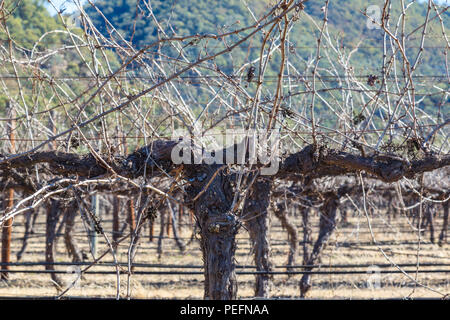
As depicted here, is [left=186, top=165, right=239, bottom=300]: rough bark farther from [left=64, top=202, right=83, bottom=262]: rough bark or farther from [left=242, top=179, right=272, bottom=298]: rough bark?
[left=64, top=202, right=83, bottom=262]: rough bark

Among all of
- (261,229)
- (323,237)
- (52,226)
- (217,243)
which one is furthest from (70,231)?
(217,243)

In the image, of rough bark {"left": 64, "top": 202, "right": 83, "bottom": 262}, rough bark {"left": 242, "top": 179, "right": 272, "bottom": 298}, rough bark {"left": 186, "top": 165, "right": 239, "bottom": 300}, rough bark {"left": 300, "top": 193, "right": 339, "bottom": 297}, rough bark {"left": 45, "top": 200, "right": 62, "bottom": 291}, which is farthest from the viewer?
rough bark {"left": 64, "top": 202, "right": 83, "bottom": 262}

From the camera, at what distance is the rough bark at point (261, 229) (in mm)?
6281

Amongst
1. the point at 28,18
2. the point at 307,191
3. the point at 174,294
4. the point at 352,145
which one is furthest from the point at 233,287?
the point at 28,18

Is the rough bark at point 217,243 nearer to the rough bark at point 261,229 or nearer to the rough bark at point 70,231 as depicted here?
the rough bark at point 261,229

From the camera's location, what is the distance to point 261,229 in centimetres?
666

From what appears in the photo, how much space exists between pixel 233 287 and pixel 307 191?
16.2 feet

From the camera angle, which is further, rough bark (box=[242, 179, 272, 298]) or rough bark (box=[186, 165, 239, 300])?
rough bark (box=[242, 179, 272, 298])

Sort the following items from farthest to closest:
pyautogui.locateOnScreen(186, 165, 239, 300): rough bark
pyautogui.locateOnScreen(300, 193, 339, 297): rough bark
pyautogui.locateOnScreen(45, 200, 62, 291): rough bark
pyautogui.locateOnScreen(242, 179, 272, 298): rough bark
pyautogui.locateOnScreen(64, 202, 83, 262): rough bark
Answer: pyautogui.locateOnScreen(64, 202, 83, 262): rough bark, pyautogui.locateOnScreen(45, 200, 62, 291): rough bark, pyautogui.locateOnScreen(300, 193, 339, 297): rough bark, pyautogui.locateOnScreen(242, 179, 272, 298): rough bark, pyautogui.locateOnScreen(186, 165, 239, 300): rough bark

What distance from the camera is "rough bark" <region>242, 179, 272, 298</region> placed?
6.28 metres

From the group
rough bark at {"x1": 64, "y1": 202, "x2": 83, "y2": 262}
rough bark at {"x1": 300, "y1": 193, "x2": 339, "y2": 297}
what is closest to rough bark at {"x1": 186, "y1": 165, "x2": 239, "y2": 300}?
rough bark at {"x1": 300, "y1": 193, "x2": 339, "y2": 297}

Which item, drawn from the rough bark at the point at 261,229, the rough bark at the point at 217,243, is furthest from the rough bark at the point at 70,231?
the rough bark at the point at 217,243

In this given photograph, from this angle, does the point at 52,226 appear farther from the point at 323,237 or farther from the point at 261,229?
the point at 261,229
